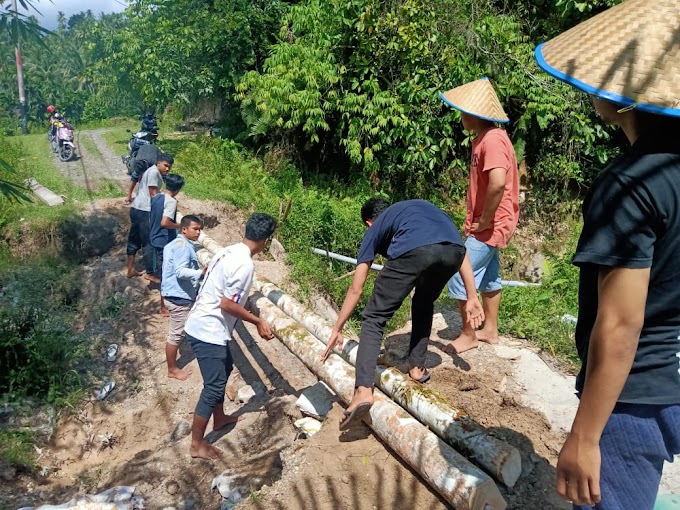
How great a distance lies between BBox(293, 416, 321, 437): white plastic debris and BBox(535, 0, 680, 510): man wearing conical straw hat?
94.1 inches

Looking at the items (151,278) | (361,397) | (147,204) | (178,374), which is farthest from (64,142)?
(361,397)

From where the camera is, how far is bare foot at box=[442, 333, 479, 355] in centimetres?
424

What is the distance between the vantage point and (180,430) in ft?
14.9

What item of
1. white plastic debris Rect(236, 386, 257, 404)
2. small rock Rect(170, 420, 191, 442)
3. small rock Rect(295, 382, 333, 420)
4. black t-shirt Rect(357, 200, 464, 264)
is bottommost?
small rock Rect(170, 420, 191, 442)

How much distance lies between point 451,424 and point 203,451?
2011mm

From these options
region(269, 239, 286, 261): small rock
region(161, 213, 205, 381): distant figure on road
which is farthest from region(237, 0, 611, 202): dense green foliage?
region(161, 213, 205, 381): distant figure on road

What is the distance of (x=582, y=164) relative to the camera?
9.47 meters

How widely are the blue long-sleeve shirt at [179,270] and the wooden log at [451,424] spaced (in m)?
1.44

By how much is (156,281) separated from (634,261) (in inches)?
235

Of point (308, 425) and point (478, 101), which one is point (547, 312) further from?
point (308, 425)

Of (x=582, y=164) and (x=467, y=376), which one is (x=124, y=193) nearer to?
(x=467, y=376)

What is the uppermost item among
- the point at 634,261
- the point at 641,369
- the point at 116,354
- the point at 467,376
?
the point at 634,261

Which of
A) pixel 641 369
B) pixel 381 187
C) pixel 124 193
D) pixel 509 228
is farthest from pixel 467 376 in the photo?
pixel 124 193

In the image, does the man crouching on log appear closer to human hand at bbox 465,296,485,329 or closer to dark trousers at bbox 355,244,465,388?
dark trousers at bbox 355,244,465,388
